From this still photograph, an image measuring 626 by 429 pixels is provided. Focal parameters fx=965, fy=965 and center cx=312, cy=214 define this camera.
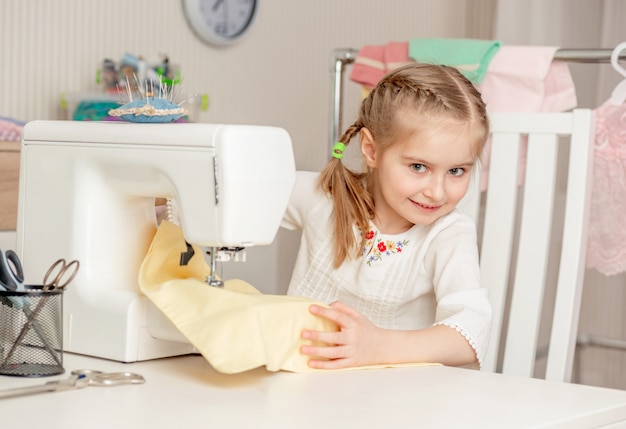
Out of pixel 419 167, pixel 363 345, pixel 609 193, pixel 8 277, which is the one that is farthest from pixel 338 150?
pixel 609 193

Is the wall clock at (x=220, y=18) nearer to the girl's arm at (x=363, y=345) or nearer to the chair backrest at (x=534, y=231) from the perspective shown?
the chair backrest at (x=534, y=231)

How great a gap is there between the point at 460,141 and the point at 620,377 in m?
2.04

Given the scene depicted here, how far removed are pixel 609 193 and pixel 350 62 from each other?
698mm

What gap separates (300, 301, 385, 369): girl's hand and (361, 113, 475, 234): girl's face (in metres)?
0.32

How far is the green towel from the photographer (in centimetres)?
210

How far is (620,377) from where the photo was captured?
3.11 metres

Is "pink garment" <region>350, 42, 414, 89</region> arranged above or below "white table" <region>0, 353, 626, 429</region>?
above

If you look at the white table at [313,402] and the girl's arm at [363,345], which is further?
the girl's arm at [363,345]

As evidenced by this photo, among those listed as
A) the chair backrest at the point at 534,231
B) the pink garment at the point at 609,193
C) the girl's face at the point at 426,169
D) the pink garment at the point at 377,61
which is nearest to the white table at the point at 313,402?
the girl's face at the point at 426,169

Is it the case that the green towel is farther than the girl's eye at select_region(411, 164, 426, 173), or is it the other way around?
the green towel

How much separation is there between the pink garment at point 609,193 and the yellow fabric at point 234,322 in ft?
3.91

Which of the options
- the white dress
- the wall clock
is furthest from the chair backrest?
the wall clock

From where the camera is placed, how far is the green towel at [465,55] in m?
2.10

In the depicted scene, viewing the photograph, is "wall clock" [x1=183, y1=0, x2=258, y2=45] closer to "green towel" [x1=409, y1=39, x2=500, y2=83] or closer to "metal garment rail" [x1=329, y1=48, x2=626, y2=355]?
"metal garment rail" [x1=329, y1=48, x2=626, y2=355]
